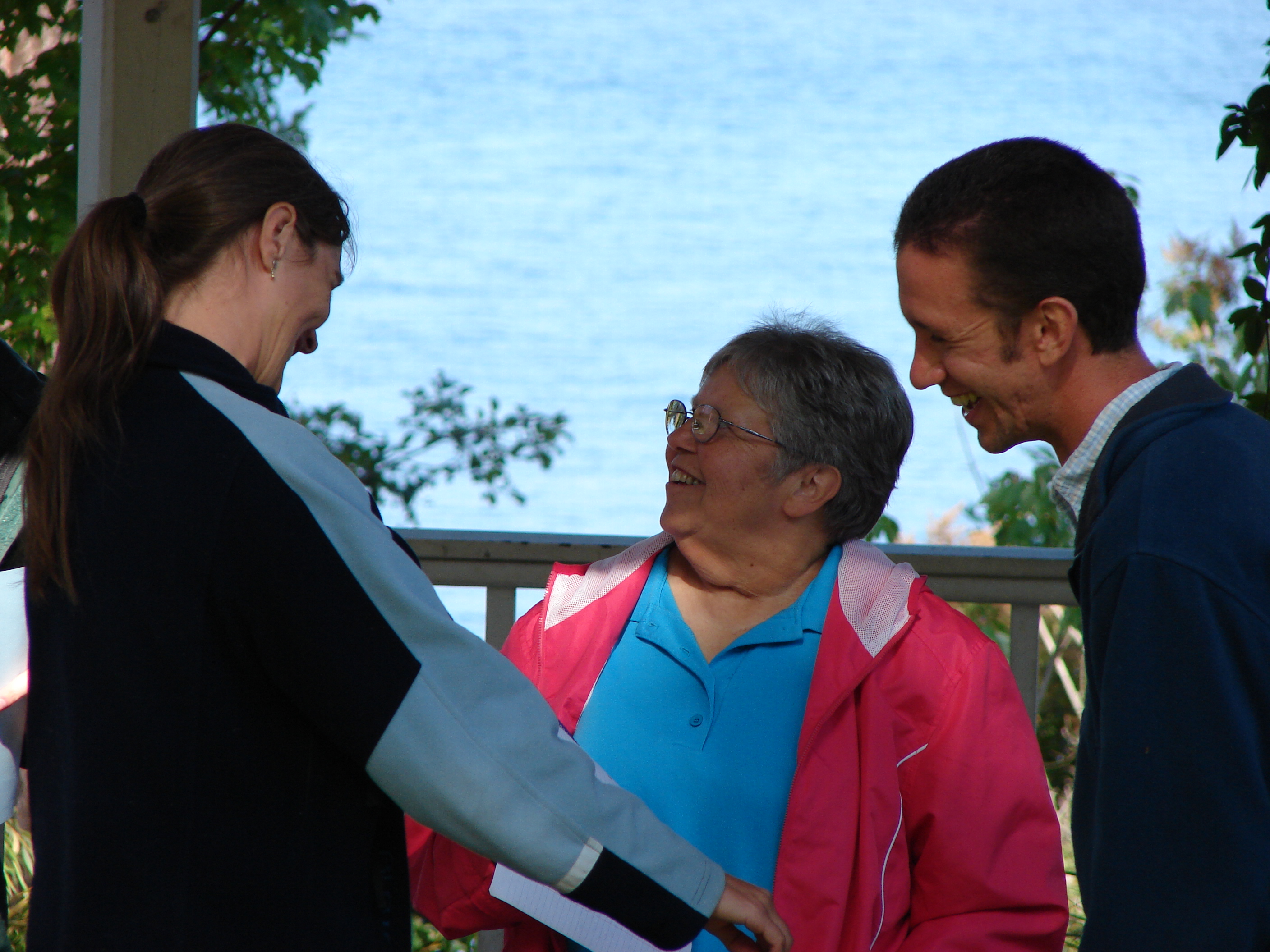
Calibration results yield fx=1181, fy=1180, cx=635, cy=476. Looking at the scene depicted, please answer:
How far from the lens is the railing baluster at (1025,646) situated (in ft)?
7.87

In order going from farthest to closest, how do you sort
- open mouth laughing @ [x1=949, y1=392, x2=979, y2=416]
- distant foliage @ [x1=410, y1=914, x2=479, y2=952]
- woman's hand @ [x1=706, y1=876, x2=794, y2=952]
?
1. distant foliage @ [x1=410, y1=914, x2=479, y2=952]
2. open mouth laughing @ [x1=949, y1=392, x2=979, y2=416]
3. woman's hand @ [x1=706, y1=876, x2=794, y2=952]

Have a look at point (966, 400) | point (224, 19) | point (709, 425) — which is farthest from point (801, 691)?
point (224, 19)

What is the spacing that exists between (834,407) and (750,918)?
35.3 inches

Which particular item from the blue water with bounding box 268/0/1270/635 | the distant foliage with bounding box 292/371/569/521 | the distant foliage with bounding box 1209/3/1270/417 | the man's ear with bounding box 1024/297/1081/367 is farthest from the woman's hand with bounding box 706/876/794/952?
the blue water with bounding box 268/0/1270/635

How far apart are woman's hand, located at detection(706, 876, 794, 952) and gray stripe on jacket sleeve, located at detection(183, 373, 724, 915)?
0.56ft

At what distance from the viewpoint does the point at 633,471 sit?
625 centimetres

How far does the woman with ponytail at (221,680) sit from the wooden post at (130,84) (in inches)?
44.1

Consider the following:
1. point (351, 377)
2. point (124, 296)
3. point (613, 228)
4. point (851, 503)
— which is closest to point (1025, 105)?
point (613, 228)

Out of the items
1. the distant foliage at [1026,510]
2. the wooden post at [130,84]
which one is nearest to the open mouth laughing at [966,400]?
the wooden post at [130,84]

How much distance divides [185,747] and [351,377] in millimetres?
Answer: 5168

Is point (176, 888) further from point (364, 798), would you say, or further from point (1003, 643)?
point (1003, 643)

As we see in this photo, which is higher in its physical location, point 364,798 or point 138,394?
point 138,394

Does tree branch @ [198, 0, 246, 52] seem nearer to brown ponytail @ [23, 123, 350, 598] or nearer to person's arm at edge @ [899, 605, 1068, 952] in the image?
brown ponytail @ [23, 123, 350, 598]

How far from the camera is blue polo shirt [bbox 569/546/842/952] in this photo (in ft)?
5.74
